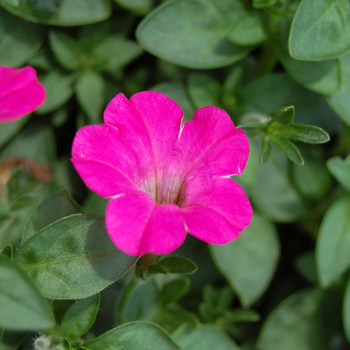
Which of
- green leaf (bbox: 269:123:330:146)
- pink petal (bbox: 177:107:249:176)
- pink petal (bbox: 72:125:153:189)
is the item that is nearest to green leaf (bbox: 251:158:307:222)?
green leaf (bbox: 269:123:330:146)

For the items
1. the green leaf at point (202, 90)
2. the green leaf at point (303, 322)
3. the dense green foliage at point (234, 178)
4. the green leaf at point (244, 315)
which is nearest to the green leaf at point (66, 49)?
the dense green foliage at point (234, 178)

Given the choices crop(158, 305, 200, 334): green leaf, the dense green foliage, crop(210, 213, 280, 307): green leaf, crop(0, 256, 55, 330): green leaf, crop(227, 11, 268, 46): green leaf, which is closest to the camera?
crop(0, 256, 55, 330): green leaf

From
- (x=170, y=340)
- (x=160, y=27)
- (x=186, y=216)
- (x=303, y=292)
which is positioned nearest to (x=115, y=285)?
(x=170, y=340)

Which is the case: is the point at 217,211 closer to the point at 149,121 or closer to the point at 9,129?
the point at 149,121

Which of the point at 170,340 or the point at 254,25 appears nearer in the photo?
the point at 170,340

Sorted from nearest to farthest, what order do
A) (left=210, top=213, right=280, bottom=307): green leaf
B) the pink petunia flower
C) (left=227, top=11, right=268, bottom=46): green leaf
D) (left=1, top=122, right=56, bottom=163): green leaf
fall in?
the pink petunia flower < (left=227, top=11, right=268, bottom=46): green leaf < (left=210, top=213, right=280, bottom=307): green leaf < (left=1, top=122, right=56, bottom=163): green leaf

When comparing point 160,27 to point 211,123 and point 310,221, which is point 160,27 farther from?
point 310,221

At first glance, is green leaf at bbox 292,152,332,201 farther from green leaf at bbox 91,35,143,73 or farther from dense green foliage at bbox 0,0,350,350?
green leaf at bbox 91,35,143,73
